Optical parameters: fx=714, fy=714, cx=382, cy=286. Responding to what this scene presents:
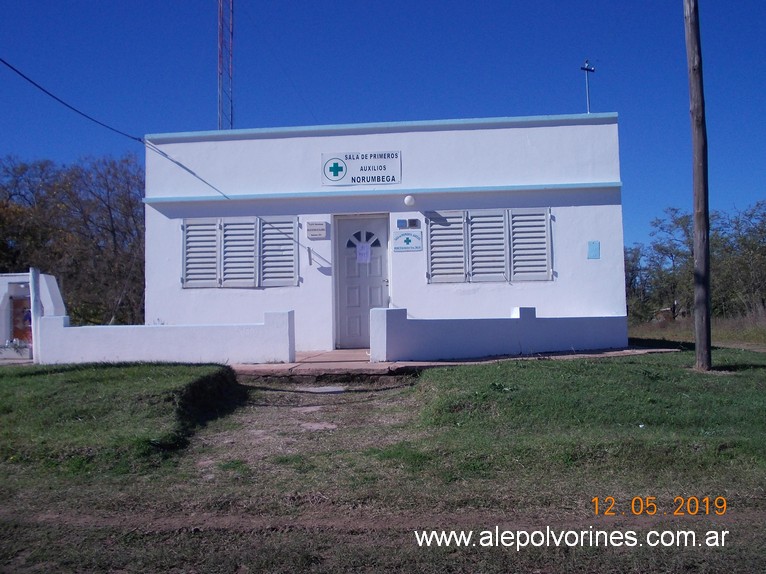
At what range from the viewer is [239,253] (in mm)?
13344

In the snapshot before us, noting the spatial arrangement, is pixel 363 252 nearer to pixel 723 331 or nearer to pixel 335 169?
pixel 335 169

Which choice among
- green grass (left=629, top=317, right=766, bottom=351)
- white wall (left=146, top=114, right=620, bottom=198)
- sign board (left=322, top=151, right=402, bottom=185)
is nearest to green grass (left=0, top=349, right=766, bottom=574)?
white wall (left=146, top=114, right=620, bottom=198)

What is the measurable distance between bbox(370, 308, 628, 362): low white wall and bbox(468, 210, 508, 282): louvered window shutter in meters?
1.17

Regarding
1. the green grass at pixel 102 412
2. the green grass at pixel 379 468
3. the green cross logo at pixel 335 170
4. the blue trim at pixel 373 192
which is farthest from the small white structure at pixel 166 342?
the green cross logo at pixel 335 170

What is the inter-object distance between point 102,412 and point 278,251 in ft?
19.1

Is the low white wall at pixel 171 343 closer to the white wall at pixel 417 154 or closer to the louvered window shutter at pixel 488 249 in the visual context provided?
the white wall at pixel 417 154

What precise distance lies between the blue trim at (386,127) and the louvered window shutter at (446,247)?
1.69 meters

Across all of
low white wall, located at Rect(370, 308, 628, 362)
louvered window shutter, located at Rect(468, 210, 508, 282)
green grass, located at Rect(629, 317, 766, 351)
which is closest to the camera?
low white wall, located at Rect(370, 308, 628, 362)

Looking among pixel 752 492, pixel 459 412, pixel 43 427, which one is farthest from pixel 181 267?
pixel 752 492

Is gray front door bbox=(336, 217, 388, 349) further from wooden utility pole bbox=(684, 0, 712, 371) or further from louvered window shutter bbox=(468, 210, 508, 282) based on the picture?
wooden utility pole bbox=(684, 0, 712, 371)

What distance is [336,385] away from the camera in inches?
393

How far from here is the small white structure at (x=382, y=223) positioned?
12984 mm

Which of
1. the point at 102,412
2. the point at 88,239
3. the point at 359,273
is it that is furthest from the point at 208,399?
the point at 88,239

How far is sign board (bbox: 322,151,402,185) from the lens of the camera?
43.7ft
